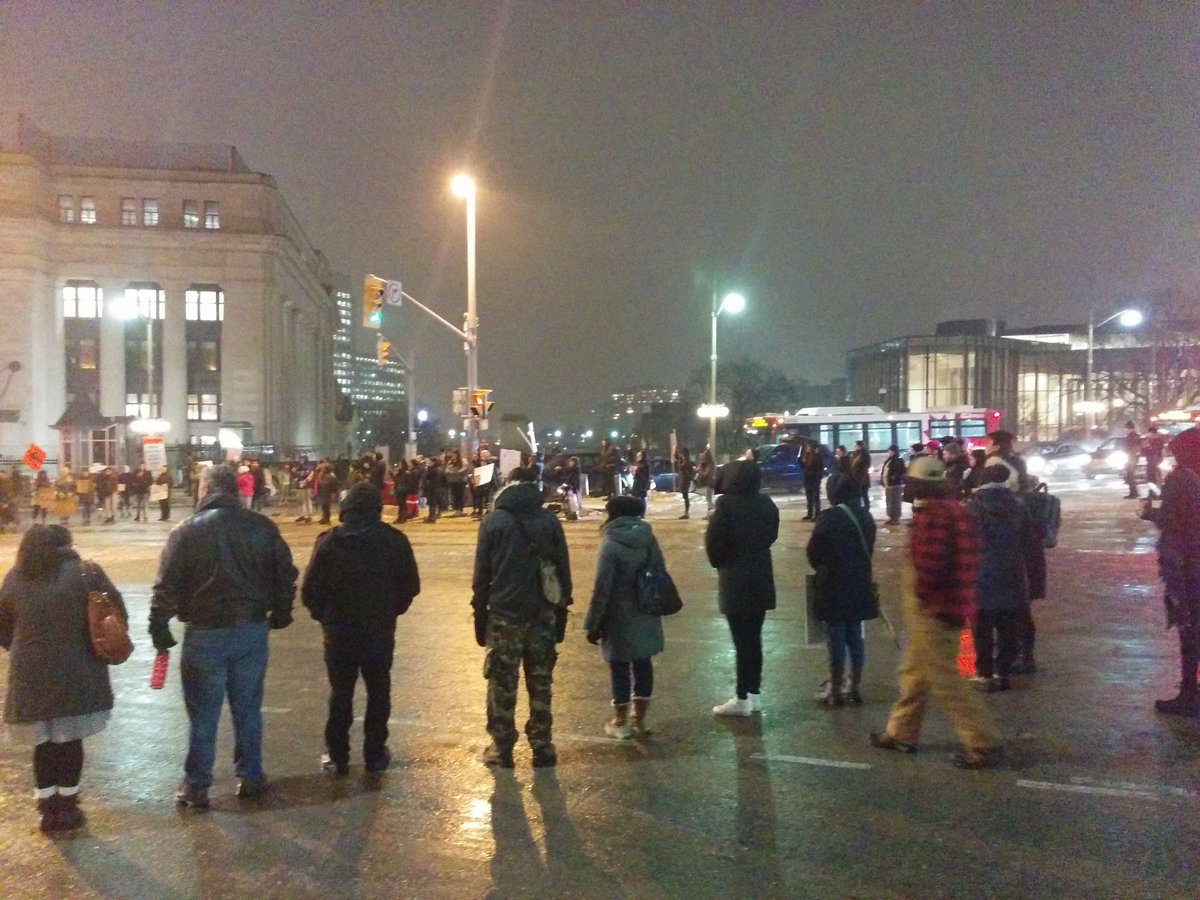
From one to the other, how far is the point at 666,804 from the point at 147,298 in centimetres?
6072

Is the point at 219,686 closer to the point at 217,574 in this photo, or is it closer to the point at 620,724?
the point at 217,574

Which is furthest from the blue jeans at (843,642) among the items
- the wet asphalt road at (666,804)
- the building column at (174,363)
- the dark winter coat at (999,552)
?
the building column at (174,363)

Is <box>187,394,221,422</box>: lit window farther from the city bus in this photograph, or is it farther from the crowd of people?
the crowd of people

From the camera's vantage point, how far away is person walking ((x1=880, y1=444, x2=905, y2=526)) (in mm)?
21562

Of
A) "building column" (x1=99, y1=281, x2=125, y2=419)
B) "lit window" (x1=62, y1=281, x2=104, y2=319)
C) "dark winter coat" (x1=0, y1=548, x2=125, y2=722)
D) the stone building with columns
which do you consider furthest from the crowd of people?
"lit window" (x1=62, y1=281, x2=104, y2=319)

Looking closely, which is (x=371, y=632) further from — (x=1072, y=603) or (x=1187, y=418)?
(x=1187, y=418)

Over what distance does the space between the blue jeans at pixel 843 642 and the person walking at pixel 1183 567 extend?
2198mm

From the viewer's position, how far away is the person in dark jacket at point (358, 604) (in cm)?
593

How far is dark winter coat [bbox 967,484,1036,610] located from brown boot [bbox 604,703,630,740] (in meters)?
2.94

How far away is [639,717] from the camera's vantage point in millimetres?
6891

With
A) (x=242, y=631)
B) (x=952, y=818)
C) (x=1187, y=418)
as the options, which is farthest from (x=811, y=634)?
(x=1187, y=418)

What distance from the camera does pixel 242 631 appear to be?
5.55m

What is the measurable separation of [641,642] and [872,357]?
86578mm

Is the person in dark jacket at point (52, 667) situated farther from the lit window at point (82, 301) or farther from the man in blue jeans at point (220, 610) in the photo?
the lit window at point (82, 301)
